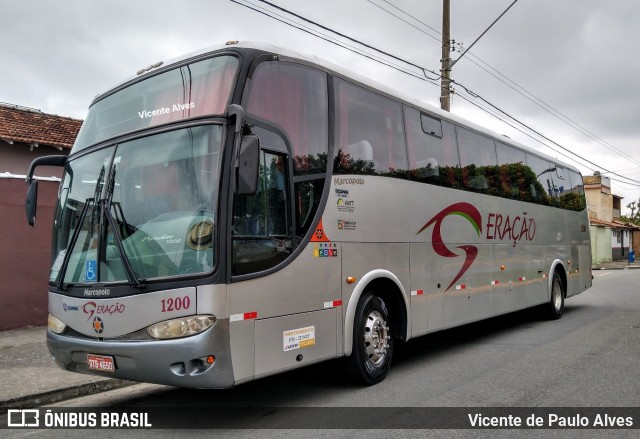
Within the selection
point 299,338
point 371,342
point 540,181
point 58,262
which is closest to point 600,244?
point 540,181

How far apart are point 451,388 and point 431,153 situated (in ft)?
11.2

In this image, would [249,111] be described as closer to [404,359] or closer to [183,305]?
[183,305]

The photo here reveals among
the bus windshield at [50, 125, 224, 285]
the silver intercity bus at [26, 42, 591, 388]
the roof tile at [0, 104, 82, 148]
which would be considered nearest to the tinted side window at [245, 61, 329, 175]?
the silver intercity bus at [26, 42, 591, 388]

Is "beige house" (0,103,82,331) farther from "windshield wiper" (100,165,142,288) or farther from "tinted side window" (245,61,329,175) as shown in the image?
"tinted side window" (245,61,329,175)

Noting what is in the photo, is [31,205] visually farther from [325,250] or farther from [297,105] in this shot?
[325,250]

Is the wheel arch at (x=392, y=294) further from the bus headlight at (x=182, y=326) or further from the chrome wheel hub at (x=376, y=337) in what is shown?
the bus headlight at (x=182, y=326)

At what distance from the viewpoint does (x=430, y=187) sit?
8148mm

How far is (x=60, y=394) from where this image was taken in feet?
21.5

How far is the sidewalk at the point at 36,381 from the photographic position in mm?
6289

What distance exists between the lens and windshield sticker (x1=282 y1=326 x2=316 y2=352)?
17.9 ft

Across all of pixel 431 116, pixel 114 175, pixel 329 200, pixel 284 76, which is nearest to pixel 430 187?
pixel 431 116

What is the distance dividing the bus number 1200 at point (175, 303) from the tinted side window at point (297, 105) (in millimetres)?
1749

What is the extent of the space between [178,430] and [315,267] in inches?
78.4

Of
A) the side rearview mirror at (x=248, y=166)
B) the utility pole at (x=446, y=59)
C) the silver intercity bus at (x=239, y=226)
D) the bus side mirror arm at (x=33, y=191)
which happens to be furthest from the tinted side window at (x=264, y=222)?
the utility pole at (x=446, y=59)
